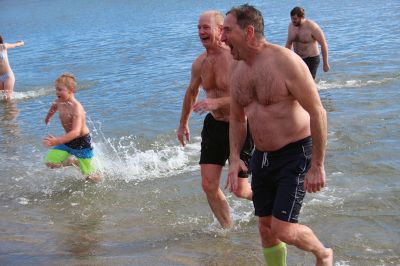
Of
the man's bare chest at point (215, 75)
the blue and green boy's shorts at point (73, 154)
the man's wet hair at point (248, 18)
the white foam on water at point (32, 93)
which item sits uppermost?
the man's wet hair at point (248, 18)

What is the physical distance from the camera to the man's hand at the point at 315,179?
12.8 feet

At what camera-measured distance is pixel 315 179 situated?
12.9 ft

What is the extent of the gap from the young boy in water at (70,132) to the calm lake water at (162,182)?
1.28 ft

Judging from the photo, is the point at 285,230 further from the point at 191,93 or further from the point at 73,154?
the point at 73,154

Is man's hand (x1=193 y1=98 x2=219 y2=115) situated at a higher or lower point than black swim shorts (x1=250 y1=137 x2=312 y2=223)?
higher

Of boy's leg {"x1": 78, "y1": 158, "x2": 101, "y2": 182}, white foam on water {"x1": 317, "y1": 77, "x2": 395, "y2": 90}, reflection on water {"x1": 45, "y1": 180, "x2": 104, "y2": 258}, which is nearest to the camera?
reflection on water {"x1": 45, "y1": 180, "x2": 104, "y2": 258}

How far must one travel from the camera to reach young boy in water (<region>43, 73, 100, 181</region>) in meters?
7.34

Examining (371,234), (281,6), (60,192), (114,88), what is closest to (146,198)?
(60,192)

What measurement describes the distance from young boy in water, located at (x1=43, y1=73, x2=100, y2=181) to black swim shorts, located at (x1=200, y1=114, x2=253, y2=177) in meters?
2.34

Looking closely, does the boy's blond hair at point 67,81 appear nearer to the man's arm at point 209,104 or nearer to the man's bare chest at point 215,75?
the man's bare chest at point 215,75

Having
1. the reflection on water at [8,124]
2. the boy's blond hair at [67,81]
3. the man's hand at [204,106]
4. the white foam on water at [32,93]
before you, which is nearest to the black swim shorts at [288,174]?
the man's hand at [204,106]

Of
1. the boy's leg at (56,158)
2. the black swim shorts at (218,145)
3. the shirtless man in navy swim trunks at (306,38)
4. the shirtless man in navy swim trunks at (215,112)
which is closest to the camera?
the shirtless man in navy swim trunks at (215,112)

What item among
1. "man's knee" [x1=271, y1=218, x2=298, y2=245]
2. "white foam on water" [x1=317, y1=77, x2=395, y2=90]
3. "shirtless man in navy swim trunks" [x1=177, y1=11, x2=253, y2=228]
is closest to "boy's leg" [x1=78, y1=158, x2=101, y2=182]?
"shirtless man in navy swim trunks" [x1=177, y1=11, x2=253, y2=228]

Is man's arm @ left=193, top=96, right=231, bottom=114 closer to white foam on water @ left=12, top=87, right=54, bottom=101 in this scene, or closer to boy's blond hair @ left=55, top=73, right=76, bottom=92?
boy's blond hair @ left=55, top=73, right=76, bottom=92
